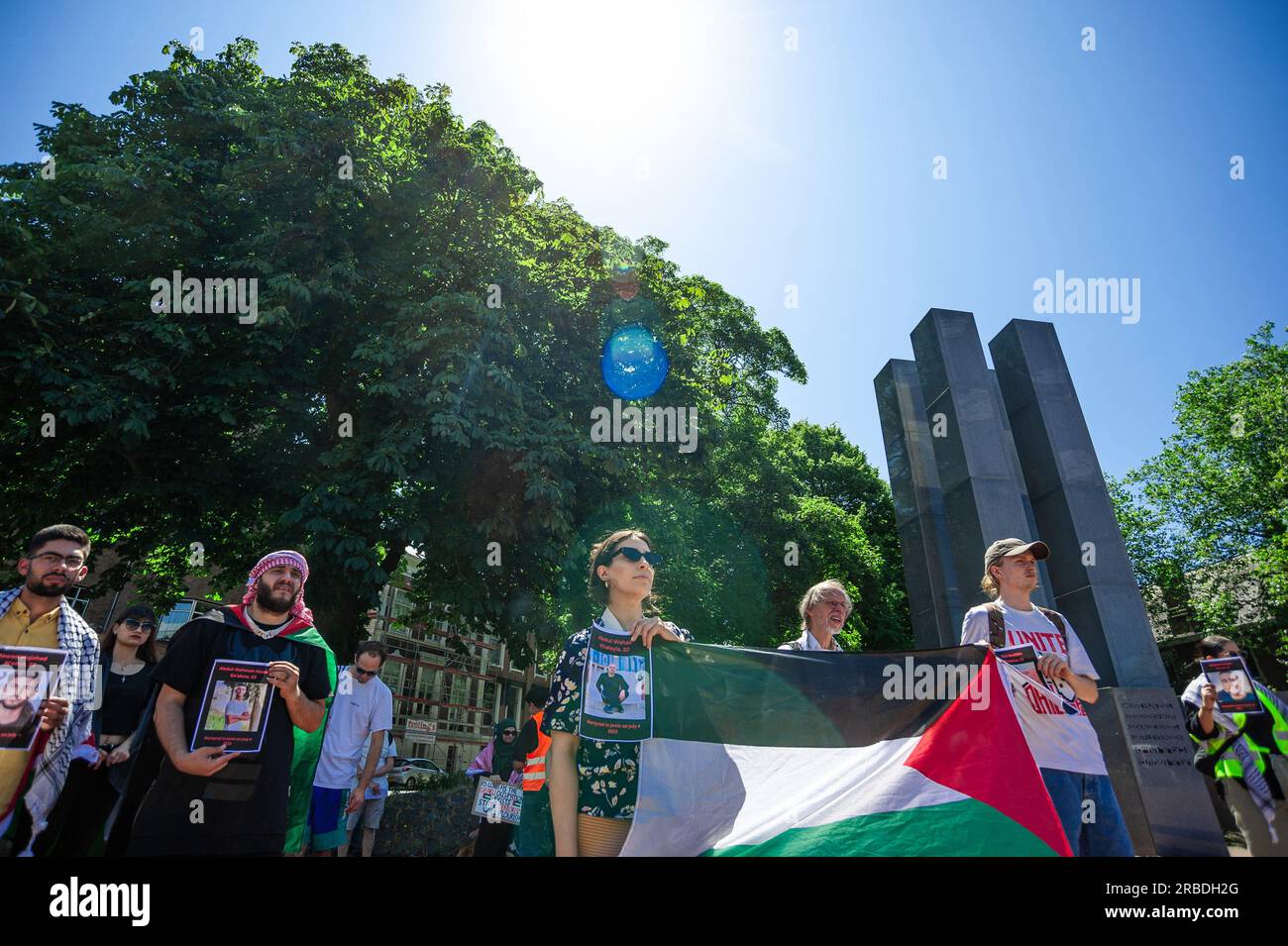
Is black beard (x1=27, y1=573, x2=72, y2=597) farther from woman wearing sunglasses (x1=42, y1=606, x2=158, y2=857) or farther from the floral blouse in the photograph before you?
the floral blouse

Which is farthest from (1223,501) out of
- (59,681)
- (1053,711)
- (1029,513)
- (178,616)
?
(178,616)

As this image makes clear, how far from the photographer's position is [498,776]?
703 centimetres

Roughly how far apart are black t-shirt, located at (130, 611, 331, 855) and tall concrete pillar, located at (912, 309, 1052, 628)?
32.6ft

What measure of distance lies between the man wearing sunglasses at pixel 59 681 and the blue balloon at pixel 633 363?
10073 mm

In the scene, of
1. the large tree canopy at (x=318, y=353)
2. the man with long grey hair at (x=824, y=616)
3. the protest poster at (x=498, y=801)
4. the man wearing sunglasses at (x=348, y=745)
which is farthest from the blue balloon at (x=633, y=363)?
the man with long grey hair at (x=824, y=616)

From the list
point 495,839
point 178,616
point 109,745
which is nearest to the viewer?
point 109,745

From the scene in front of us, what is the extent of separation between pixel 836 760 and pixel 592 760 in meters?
1.37

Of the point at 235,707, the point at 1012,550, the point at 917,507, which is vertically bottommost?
the point at 235,707

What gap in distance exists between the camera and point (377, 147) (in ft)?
40.9

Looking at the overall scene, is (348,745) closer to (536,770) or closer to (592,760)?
(536,770)

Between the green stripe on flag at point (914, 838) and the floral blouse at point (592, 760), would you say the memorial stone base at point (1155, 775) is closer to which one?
the green stripe on flag at point (914, 838)

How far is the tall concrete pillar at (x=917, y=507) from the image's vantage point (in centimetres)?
1180

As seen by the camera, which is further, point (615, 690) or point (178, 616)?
point (178, 616)

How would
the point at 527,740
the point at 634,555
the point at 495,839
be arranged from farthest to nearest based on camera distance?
1. the point at 495,839
2. the point at 527,740
3. the point at 634,555
